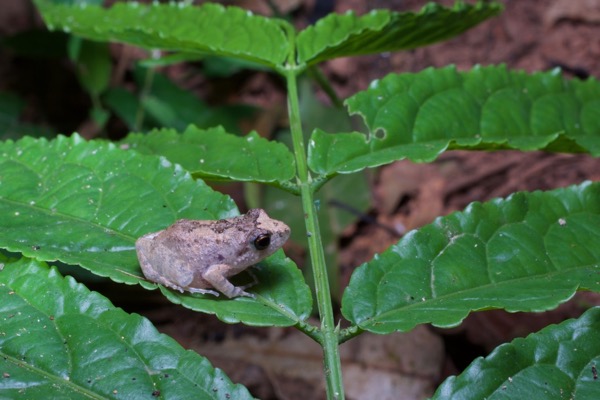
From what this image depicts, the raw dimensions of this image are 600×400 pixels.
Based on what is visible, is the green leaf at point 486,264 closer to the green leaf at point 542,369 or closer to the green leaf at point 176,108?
the green leaf at point 542,369

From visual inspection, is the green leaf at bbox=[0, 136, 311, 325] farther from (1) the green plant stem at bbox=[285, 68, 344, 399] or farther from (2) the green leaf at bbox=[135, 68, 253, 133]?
(2) the green leaf at bbox=[135, 68, 253, 133]

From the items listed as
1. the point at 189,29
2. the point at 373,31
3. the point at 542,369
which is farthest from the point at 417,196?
the point at 542,369

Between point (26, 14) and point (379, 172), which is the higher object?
point (26, 14)

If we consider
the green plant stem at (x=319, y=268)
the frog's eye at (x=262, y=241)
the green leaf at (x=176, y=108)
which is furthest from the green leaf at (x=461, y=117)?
the green leaf at (x=176, y=108)

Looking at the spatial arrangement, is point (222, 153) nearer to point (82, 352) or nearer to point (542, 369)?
point (82, 352)

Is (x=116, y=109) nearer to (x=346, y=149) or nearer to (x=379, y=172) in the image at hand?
(x=379, y=172)

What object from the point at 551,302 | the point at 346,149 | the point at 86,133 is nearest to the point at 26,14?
the point at 86,133
